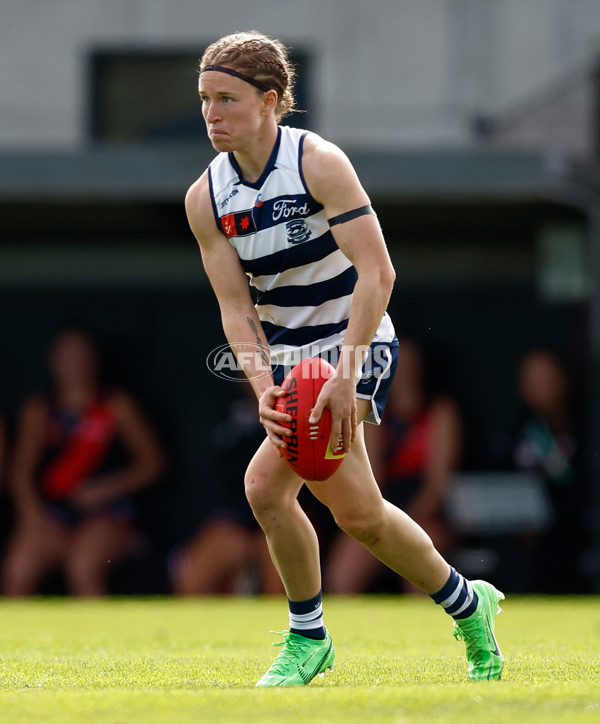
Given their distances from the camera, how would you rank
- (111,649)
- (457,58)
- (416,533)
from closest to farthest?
(416,533) → (111,649) → (457,58)

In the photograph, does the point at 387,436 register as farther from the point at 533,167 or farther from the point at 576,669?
the point at 576,669

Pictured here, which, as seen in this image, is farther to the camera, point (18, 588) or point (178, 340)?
point (178, 340)

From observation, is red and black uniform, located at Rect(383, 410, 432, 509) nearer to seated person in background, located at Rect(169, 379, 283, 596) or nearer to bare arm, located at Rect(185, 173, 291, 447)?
seated person in background, located at Rect(169, 379, 283, 596)

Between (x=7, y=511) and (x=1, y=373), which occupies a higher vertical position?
(x=1, y=373)

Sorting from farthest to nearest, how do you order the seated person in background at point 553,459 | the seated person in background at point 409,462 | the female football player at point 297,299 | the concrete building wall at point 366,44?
the concrete building wall at point 366,44 < the seated person in background at point 553,459 < the seated person in background at point 409,462 < the female football player at point 297,299

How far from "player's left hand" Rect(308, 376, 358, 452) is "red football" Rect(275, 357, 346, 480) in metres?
0.03

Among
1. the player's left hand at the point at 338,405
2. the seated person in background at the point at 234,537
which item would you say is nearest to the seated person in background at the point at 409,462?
the seated person in background at the point at 234,537

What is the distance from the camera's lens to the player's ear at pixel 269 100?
14.3 ft

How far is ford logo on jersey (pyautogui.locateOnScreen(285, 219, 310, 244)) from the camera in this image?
4328 mm

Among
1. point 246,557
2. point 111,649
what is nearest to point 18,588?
point 246,557

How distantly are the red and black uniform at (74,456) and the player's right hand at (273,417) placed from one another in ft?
21.6

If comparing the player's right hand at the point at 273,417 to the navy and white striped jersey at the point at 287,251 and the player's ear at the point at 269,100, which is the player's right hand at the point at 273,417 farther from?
the player's ear at the point at 269,100

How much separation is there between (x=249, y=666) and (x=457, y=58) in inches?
410

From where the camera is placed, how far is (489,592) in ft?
15.4
